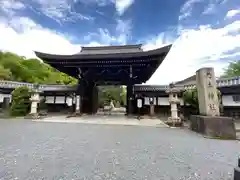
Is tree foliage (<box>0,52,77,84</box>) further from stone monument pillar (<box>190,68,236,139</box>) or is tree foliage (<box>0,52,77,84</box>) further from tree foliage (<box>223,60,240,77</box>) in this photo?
tree foliage (<box>223,60,240,77</box>)

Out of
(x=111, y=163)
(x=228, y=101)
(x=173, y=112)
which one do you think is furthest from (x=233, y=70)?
(x=111, y=163)

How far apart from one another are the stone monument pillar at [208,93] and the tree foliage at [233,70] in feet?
60.9

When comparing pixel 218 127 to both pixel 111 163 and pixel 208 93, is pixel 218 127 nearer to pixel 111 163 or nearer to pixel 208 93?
pixel 208 93

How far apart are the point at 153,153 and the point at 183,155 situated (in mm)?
615

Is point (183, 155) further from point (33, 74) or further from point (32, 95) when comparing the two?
point (33, 74)

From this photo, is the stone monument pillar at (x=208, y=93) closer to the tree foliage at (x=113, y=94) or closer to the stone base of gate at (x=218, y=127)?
the stone base of gate at (x=218, y=127)

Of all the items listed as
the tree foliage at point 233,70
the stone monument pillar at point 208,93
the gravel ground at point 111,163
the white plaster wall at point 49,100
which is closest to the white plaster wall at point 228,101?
the stone monument pillar at point 208,93

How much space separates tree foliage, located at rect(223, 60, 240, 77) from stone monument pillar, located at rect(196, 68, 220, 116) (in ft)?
60.9

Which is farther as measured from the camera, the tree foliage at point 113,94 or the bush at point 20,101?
the tree foliage at point 113,94

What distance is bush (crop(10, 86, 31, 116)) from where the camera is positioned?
40.9ft

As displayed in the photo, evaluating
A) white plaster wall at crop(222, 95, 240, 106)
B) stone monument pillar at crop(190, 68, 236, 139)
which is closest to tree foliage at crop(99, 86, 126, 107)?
white plaster wall at crop(222, 95, 240, 106)

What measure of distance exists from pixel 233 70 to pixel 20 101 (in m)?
25.6

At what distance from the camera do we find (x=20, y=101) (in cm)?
1265

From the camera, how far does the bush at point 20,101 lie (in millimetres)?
12480
